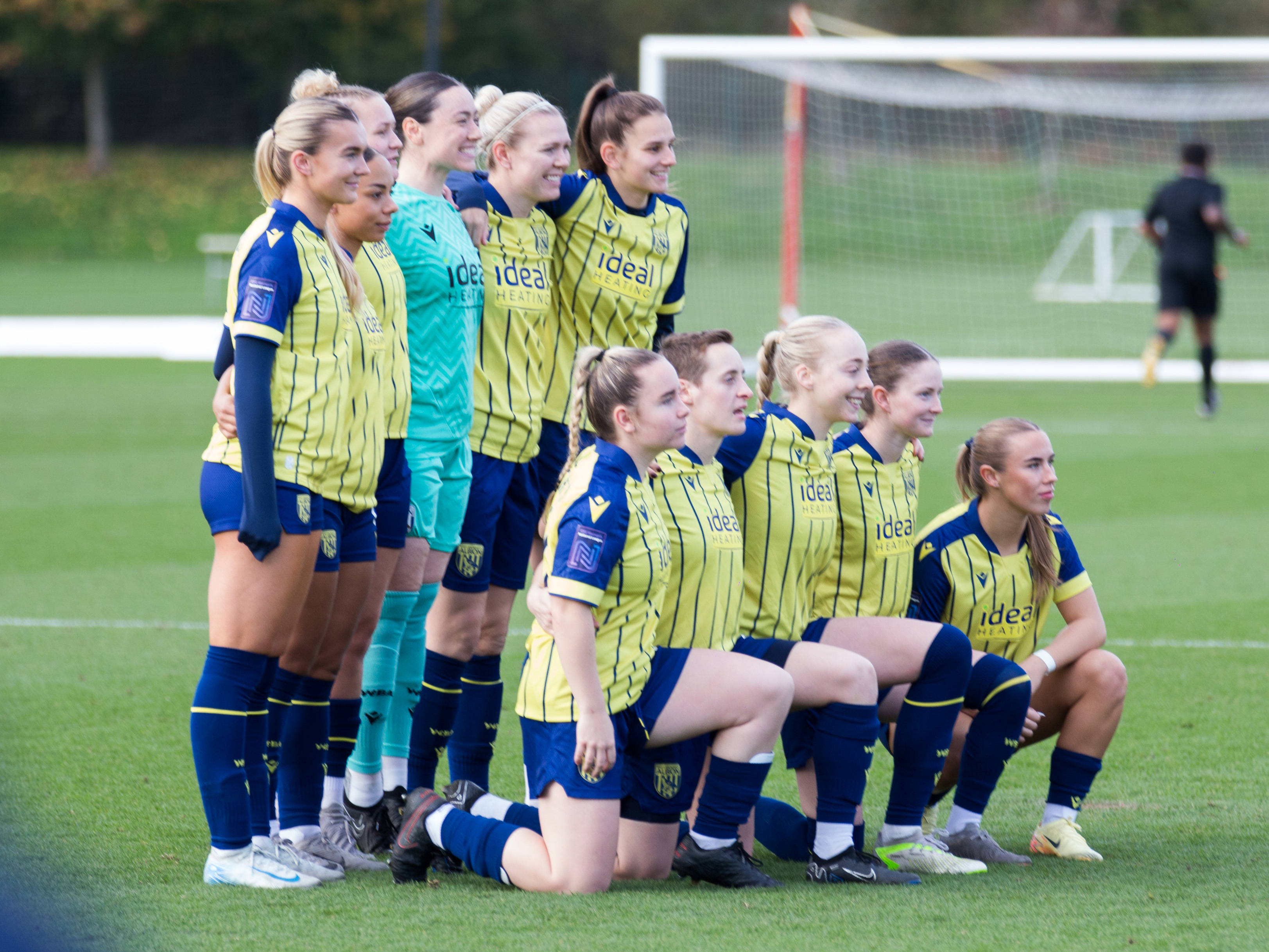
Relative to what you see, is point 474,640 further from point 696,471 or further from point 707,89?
point 707,89

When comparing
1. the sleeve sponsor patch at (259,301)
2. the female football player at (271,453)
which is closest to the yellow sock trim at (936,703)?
the female football player at (271,453)

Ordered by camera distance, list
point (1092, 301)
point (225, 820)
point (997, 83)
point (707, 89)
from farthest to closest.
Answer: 1. point (1092, 301)
2. point (997, 83)
3. point (707, 89)
4. point (225, 820)

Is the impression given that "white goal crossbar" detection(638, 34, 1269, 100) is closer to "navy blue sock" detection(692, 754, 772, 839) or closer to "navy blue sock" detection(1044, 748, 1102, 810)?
"navy blue sock" detection(1044, 748, 1102, 810)

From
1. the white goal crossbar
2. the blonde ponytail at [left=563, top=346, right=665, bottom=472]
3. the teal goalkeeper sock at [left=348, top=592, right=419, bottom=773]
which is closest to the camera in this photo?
the blonde ponytail at [left=563, top=346, right=665, bottom=472]

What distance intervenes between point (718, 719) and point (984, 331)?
61.0 ft

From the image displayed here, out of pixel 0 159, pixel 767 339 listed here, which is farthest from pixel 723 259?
pixel 767 339

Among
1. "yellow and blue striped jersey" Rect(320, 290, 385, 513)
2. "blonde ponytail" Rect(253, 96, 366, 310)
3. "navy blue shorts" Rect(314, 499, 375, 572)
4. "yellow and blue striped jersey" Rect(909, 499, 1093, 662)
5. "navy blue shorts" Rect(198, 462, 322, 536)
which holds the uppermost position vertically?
"blonde ponytail" Rect(253, 96, 366, 310)

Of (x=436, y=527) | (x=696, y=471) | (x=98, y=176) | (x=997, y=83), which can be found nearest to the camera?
(x=696, y=471)

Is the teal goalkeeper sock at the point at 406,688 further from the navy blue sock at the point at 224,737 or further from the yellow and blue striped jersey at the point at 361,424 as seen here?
the navy blue sock at the point at 224,737

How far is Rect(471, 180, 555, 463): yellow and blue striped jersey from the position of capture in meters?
4.11

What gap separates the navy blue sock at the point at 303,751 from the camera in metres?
3.65

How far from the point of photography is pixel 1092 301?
83.7ft

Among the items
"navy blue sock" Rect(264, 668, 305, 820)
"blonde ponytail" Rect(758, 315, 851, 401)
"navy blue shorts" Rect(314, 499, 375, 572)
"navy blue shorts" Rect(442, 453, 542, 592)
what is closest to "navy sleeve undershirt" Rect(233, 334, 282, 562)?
"navy blue shorts" Rect(314, 499, 375, 572)

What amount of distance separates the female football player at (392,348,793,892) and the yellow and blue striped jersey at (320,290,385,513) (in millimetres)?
436
